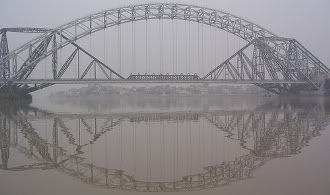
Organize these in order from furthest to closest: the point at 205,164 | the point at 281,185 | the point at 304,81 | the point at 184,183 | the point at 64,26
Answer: the point at 304,81
the point at 64,26
the point at 205,164
the point at 184,183
the point at 281,185

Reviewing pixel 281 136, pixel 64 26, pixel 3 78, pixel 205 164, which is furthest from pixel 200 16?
pixel 205 164

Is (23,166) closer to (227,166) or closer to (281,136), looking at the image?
(227,166)

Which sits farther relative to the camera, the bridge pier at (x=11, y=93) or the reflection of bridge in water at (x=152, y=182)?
the bridge pier at (x=11, y=93)

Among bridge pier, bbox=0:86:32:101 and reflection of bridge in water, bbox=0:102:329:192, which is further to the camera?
bridge pier, bbox=0:86:32:101

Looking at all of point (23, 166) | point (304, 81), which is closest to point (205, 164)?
point (23, 166)

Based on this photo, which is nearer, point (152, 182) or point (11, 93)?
point (152, 182)

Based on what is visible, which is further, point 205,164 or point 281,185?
point 205,164

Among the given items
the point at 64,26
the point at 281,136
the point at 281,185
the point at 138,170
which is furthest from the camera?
the point at 64,26

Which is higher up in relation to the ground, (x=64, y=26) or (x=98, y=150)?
(x=64, y=26)

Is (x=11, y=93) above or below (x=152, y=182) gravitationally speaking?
above
